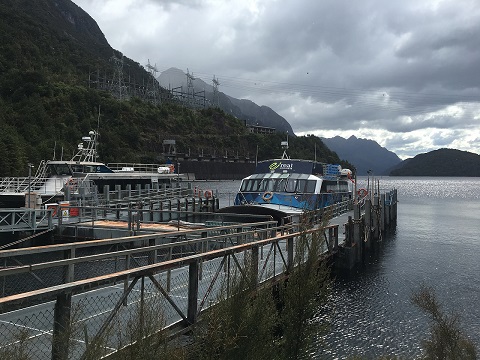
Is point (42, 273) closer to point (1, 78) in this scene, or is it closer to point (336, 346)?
point (336, 346)

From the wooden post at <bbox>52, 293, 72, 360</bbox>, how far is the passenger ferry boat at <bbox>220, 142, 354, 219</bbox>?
836 inches

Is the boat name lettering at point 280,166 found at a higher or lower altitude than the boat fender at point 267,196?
higher

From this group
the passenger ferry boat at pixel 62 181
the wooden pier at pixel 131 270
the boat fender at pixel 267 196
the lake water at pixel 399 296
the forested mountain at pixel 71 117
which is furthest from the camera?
the forested mountain at pixel 71 117

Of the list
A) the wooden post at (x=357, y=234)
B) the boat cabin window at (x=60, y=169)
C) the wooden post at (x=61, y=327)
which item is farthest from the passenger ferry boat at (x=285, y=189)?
the wooden post at (x=61, y=327)

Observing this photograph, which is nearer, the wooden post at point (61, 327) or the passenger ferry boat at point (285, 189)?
the wooden post at point (61, 327)

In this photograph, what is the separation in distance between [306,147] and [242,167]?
1743 inches

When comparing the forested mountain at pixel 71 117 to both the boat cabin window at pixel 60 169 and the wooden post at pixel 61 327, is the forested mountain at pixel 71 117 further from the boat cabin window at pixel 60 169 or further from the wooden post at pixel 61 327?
the wooden post at pixel 61 327

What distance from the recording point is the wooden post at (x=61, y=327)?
417 cm

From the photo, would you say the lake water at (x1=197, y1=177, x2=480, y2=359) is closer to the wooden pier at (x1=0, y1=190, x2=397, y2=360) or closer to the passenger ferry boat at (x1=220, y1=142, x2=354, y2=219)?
the wooden pier at (x1=0, y1=190, x2=397, y2=360)

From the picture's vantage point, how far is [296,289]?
708cm

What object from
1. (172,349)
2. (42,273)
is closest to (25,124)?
(42,273)

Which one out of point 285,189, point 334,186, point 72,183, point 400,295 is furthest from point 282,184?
point 72,183

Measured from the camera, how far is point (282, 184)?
2998 centimetres

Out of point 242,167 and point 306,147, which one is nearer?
point 242,167
